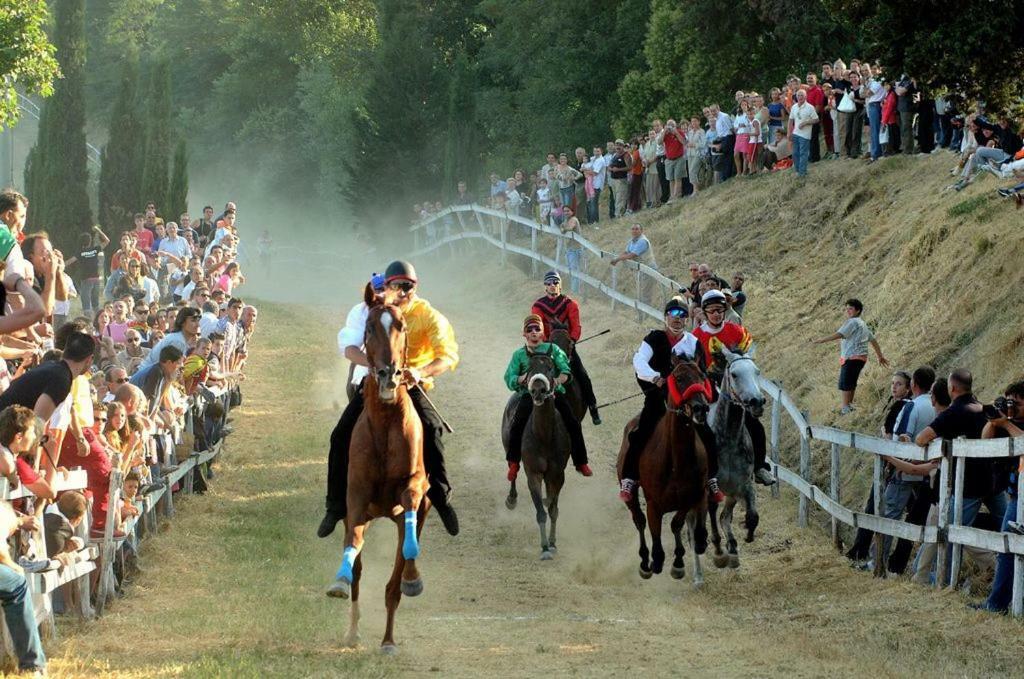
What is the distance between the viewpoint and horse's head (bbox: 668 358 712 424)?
14117 millimetres

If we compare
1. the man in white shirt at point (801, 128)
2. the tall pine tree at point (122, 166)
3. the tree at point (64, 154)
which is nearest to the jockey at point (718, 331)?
the man in white shirt at point (801, 128)

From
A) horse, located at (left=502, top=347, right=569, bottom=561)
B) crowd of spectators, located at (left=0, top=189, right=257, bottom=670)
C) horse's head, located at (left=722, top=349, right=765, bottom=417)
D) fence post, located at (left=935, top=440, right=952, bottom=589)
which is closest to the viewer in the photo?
crowd of spectators, located at (left=0, top=189, right=257, bottom=670)

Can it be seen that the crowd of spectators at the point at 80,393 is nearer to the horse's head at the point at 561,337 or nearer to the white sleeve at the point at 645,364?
the horse's head at the point at 561,337

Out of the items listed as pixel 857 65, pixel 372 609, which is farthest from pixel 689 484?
pixel 857 65

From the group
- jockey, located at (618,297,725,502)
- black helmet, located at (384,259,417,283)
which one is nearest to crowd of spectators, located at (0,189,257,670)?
black helmet, located at (384,259,417,283)

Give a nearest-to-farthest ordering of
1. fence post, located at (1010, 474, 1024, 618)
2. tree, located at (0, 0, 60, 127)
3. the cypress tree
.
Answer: fence post, located at (1010, 474, 1024, 618) < tree, located at (0, 0, 60, 127) < the cypress tree

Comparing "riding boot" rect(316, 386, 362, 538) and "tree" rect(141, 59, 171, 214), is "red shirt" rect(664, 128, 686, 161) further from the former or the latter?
"riding boot" rect(316, 386, 362, 538)

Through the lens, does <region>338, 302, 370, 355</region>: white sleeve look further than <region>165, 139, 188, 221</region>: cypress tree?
No

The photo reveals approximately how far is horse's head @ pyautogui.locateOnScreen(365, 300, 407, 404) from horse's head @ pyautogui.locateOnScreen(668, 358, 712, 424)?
3769 millimetres

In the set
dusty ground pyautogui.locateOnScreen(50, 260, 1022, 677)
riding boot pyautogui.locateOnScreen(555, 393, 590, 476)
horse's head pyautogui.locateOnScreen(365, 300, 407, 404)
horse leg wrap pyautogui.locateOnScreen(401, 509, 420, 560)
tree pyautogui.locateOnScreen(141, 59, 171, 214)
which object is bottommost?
dusty ground pyautogui.locateOnScreen(50, 260, 1022, 677)

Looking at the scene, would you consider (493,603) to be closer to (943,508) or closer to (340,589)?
(340,589)

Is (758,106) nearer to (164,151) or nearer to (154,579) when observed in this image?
(154,579)

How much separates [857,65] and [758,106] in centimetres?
351

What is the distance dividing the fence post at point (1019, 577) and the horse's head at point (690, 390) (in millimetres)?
3088
